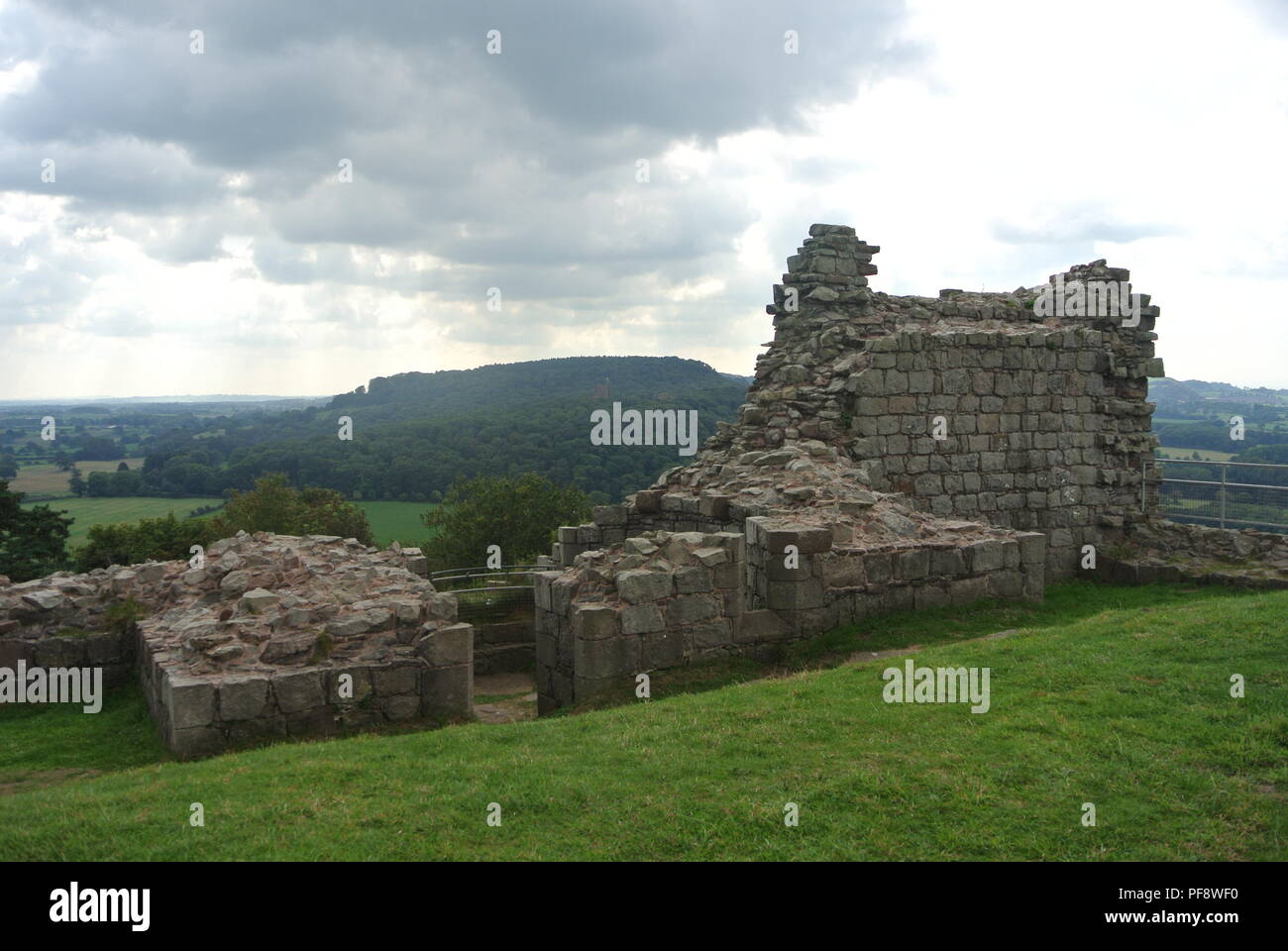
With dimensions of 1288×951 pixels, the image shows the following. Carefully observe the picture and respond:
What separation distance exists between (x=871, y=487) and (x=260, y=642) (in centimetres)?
981

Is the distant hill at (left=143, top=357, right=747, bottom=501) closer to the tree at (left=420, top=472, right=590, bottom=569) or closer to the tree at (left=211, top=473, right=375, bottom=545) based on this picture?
the tree at (left=420, top=472, right=590, bottom=569)

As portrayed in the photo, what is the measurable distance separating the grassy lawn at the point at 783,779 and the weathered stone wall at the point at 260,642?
2.44ft

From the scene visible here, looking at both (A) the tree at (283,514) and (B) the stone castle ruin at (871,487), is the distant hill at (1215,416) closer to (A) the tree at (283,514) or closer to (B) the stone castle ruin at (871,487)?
(B) the stone castle ruin at (871,487)

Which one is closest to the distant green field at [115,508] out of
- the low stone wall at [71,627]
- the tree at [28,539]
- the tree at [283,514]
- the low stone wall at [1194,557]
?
the tree at [283,514]

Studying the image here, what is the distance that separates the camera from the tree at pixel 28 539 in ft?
100

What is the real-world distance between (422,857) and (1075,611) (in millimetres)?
11812

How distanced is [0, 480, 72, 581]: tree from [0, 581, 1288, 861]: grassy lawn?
24925mm

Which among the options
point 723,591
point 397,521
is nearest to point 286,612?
point 723,591

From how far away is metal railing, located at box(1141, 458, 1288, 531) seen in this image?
17891 millimetres

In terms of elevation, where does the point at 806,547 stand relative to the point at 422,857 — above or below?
above

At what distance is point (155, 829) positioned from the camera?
19.4ft

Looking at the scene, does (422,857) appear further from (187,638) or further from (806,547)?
(806,547)

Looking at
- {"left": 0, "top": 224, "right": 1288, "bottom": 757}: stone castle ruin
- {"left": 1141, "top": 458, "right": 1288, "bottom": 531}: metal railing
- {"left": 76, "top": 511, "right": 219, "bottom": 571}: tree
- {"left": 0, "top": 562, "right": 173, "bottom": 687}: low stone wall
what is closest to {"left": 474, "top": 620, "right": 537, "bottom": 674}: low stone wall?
{"left": 0, "top": 224, "right": 1288, "bottom": 757}: stone castle ruin

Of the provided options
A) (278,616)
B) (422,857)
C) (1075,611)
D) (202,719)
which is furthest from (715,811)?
(1075,611)
